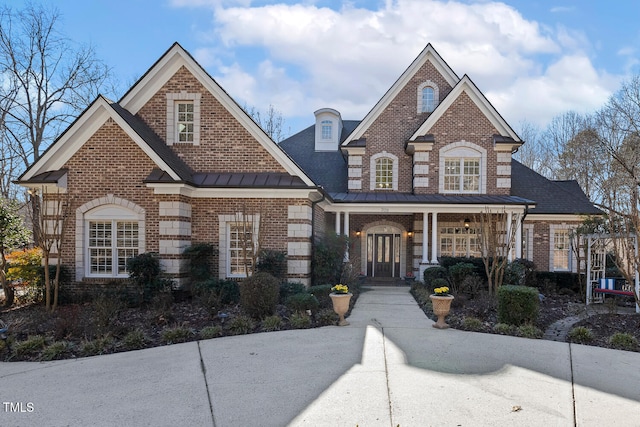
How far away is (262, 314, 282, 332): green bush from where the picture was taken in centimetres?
825

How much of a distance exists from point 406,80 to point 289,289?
1177cm

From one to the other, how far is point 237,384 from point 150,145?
311 inches

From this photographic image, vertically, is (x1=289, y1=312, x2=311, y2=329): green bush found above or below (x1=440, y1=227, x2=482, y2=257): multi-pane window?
below

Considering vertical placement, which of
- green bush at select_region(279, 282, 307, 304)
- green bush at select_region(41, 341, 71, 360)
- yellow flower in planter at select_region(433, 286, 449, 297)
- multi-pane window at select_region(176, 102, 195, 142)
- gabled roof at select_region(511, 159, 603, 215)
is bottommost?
green bush at select_region(41, 341, 71, 360)

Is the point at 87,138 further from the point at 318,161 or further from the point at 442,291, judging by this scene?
the point at 318,161

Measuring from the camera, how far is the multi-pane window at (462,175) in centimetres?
1738

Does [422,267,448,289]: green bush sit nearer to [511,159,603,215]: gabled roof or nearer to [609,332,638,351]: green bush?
[511,159,603,215]: gabled roof

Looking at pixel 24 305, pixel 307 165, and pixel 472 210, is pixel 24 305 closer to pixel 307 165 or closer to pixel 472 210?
pixel 307 165

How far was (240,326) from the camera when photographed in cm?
820

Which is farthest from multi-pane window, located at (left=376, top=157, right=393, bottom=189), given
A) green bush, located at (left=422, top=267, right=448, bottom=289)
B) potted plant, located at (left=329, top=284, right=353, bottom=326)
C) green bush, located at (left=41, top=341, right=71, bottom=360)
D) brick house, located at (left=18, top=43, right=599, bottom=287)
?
green bush, located at (left=41, top=341, right=71, bottom=360)

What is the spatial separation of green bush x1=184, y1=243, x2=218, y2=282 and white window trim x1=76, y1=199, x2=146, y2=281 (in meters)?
1.31

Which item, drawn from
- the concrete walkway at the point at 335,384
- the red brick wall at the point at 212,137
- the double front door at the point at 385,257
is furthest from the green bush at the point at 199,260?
the double front door at the point at 385,257

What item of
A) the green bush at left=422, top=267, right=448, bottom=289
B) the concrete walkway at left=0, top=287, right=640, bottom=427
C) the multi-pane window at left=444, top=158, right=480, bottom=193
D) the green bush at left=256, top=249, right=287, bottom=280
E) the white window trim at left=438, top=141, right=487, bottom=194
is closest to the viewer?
the concrete walkway at left=0, top=287, right=640, bottom=427

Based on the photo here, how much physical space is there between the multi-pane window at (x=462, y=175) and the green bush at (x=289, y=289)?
9.03 metres
